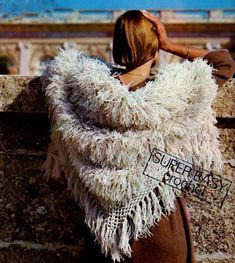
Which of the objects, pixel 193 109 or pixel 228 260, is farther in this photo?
pixel 228 260

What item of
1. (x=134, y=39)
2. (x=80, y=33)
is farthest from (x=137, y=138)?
(x=80, y=33)

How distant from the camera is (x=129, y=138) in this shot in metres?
1.49

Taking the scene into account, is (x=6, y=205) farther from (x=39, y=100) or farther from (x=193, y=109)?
(x=193, y=109)

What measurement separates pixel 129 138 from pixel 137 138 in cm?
2

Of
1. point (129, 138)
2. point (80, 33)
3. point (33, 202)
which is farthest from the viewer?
point (80, 33)

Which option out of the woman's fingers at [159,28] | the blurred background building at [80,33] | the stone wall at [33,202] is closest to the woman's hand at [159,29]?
the woman's fingers at [159,28]

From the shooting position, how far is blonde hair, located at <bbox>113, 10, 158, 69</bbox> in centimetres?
150

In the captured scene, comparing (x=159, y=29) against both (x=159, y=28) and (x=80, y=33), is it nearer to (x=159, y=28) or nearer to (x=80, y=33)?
(x=159, y=28)

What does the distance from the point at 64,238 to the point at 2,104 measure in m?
0.60

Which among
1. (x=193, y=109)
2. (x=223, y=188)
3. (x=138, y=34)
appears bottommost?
(x=223, y=188)

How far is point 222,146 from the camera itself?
1940mm

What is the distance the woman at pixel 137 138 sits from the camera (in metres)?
1.48

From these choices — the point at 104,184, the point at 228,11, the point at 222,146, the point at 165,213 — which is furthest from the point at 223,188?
the point at 228,11

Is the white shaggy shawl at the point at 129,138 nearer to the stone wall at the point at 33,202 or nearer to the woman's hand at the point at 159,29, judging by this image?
the woman's hand at the point at 159,29
